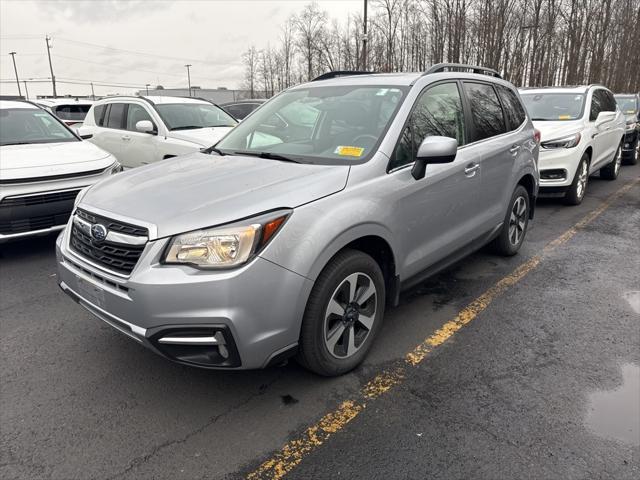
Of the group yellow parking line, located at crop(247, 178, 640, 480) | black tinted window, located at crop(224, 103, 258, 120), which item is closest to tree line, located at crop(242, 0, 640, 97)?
black tinted window, located at crop(224, 103, 258, 120)

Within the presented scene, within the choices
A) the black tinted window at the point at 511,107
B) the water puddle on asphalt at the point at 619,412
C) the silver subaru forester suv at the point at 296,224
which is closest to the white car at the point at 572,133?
the black tinted window at the point at 511,107

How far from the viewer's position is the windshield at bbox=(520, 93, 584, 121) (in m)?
8.04

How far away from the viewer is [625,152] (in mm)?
12539

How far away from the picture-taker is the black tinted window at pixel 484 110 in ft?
13.5

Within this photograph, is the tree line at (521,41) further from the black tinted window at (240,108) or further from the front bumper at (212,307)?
the front bumper at (212,307)

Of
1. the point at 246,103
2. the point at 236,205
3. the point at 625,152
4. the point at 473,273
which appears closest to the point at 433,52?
the point at 246,103

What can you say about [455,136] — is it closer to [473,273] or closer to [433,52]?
[473,273]

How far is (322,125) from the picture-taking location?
3.50m

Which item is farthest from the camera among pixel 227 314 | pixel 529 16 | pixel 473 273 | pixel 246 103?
pixel 529 16

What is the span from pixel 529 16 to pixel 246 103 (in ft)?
56.8

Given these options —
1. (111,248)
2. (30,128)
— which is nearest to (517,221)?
(111,248)

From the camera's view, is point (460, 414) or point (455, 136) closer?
point (460, 414)

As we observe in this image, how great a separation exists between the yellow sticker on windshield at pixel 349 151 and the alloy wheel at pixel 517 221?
2.45 meters

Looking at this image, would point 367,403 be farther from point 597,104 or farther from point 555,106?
point 597,104
